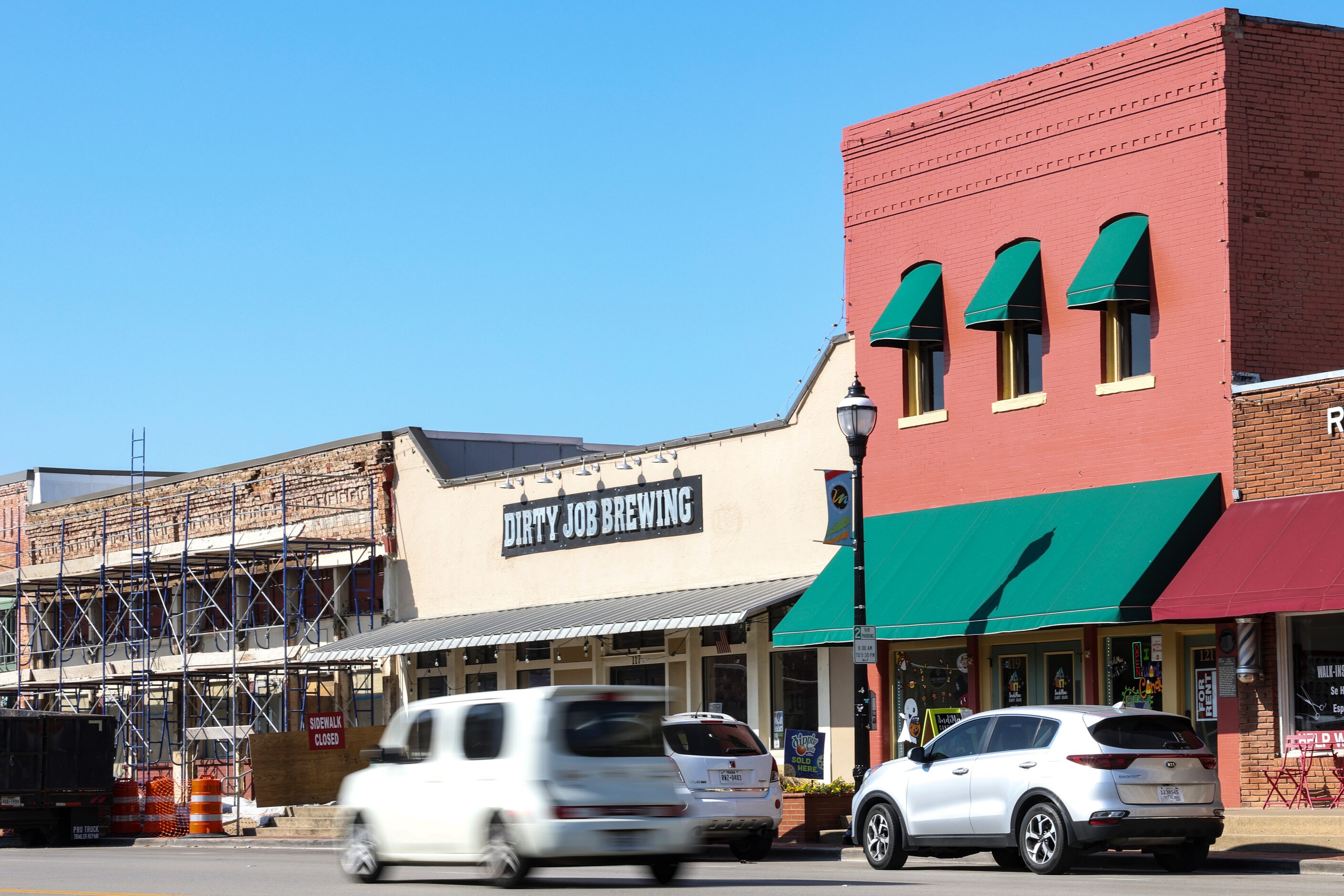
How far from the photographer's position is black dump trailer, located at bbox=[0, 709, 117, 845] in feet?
98.8

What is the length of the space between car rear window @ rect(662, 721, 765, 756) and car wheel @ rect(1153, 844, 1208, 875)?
4.73 meters

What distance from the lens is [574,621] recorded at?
3067 cm

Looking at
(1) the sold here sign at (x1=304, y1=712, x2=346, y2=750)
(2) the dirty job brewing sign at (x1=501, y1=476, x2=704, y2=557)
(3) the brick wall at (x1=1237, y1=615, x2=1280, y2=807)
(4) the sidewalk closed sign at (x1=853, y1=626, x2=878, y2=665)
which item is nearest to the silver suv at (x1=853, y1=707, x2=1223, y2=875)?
(4) the sidewalk closed sign at (x1=853, y1=626, x2=878, y2=665)

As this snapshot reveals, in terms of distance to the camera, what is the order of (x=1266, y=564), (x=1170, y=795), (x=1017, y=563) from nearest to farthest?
(x=1170, y=795) → (x=1266, y=564) → (x=1017, y=563)

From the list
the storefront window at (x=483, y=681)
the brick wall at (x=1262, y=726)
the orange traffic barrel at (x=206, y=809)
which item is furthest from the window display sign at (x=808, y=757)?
the orange traffic barrel at (x=206, y=809)

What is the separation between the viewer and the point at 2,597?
161 ft

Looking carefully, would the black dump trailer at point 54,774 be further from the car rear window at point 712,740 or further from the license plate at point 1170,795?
the license plate at point 1170,795

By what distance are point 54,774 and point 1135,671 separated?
56.5ft

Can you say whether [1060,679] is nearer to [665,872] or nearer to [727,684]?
[727,684]

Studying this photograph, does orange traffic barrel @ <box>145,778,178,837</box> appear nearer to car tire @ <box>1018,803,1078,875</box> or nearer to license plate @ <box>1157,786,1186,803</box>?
car tire @ <box>1018,803,1078,875</box>

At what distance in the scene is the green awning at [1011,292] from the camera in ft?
82.3

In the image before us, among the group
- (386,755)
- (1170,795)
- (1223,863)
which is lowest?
(1223,863)

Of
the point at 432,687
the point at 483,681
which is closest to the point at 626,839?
the point at 483,681

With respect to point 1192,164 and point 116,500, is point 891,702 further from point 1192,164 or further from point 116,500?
point 116,500
